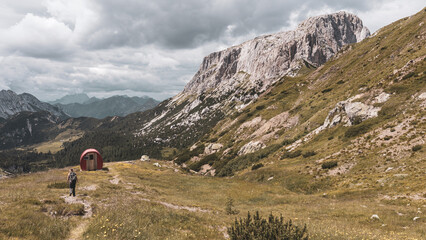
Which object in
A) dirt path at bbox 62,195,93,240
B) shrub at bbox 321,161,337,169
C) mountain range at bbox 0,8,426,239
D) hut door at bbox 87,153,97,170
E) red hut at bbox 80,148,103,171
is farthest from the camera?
hut door at bbox 87,153,97,170

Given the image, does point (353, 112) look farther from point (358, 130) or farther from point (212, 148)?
point (212, 148)

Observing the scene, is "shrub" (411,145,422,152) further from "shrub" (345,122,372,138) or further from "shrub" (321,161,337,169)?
"shrub" (345,122,372,138)

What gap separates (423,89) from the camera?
39.7 m

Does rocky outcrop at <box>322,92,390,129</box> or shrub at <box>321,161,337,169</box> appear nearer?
shrub at <box>321,161,337,169</box>

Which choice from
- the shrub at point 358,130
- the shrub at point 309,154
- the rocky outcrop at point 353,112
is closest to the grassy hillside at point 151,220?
the shrub at point 309,154

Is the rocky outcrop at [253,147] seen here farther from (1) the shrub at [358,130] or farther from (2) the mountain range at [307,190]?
(1) the shrub at [358,130]

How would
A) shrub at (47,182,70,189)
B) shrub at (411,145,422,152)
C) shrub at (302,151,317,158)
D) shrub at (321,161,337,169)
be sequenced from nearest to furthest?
1. shrub at (47,182,70,189)
2. shrub at (411,145,422,152)
3. shrub at (321,161,337,169)
4. shrub at (302,151,317,158)

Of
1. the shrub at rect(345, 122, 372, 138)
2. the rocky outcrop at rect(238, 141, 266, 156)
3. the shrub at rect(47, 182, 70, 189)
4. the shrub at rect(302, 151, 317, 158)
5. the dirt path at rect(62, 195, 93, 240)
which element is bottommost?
the rocky outcrop at rect(238, 141, 266, 156)

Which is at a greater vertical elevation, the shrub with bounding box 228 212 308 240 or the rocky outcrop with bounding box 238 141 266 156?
the shrub with bounding box 228 212 308 240

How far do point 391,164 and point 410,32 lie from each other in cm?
8410

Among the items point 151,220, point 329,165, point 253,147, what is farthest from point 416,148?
point 253,147

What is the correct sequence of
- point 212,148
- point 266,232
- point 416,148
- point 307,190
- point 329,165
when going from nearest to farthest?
point 266,232, point 416,148, point 307,190, point 329,165, point 212,148

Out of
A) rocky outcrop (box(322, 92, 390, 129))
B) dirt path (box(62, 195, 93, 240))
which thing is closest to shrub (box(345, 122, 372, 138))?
rocky outcrop (box(322, 92, 390, 129))

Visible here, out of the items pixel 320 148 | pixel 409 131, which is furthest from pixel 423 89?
pixel 320 148
